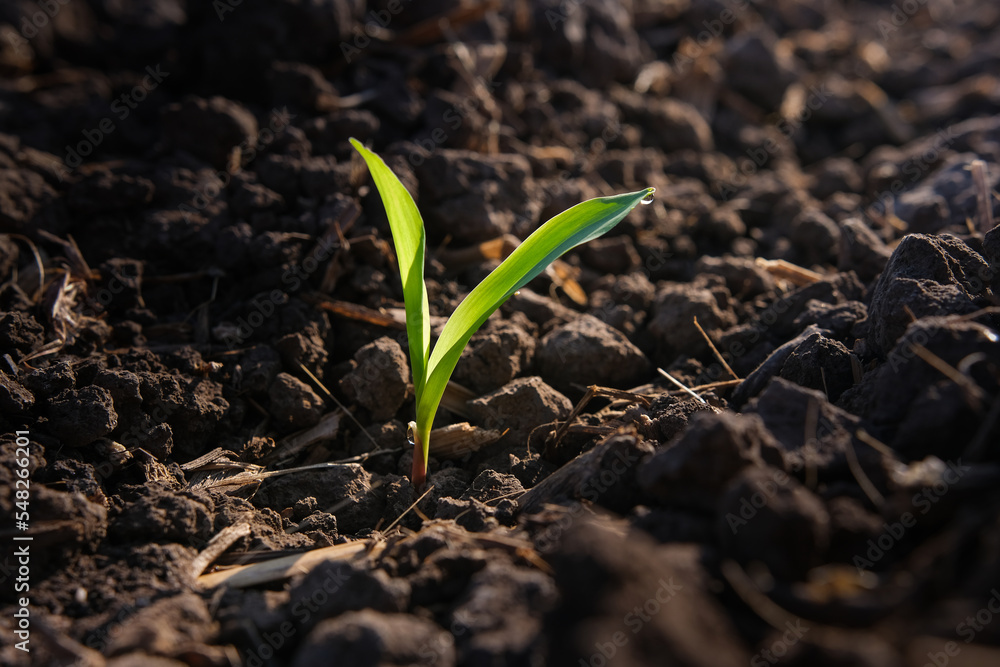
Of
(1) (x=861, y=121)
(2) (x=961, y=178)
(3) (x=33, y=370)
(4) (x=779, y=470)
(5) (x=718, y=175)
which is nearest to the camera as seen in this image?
(4) (x=779, y=470)

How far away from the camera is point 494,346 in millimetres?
2104

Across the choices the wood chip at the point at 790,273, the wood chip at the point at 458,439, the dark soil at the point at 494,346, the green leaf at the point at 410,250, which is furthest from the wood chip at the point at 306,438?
the wood chip at the point at 790,273

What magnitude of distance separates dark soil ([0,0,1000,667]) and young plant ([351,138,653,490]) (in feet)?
1.27

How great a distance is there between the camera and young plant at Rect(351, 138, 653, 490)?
158 cm

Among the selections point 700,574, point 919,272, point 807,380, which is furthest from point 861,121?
point 700,574

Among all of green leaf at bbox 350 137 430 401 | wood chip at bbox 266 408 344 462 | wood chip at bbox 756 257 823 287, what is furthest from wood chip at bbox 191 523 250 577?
wood chip at bbox 756 257 823 287

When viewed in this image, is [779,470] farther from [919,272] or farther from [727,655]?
[919,272]

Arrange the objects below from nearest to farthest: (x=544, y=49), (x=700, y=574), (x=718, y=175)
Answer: (x=700, y=574) < (x=718, y=175) < (x=544, y=49)

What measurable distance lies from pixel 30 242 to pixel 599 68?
2.91 metres

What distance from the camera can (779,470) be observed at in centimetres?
126

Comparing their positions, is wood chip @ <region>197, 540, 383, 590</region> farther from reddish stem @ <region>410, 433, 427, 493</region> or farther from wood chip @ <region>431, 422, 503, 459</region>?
wood chip @ <region>431, 422, 503, 459</region>

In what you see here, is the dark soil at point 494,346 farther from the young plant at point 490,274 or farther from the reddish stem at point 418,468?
the young plant at point 490,274

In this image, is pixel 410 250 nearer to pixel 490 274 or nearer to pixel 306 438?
pixel 490 274

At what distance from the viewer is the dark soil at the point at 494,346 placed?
1.09 meters
